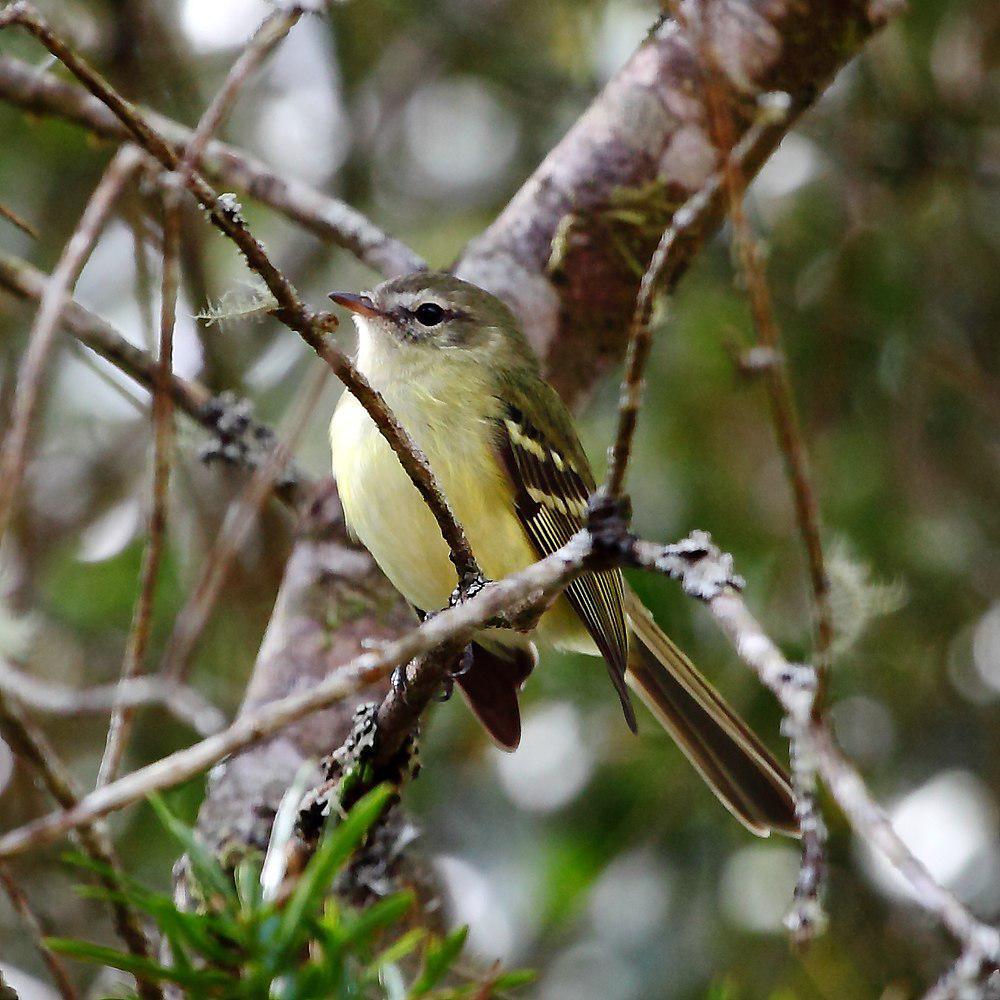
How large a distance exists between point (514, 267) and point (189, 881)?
67.6 inches

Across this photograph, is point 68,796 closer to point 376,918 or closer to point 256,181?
point 376,918

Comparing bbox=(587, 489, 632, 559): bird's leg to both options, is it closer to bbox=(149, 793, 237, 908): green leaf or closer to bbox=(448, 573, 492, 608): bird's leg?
bbox=(448, 573, 492, 608): bird's leg

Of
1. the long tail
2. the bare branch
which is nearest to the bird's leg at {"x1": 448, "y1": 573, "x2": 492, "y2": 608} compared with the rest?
the bare branch

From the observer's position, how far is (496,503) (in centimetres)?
290

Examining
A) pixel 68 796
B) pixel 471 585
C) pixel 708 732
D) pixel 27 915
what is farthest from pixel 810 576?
pixel 708 732

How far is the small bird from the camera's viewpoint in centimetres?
281

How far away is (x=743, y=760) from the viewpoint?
119 inches

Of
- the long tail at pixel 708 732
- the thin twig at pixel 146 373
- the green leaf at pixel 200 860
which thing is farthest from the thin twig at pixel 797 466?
the thin twig at pixel 146 373

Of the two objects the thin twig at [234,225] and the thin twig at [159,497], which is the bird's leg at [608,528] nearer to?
the thin twig at [234,225]

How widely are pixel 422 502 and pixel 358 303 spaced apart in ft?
2.37

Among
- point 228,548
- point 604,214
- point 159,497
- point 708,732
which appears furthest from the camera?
point 604,214

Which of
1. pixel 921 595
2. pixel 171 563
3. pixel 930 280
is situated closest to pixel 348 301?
pixel 171 563

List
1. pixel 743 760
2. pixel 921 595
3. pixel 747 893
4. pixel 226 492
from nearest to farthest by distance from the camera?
pixel 743 760, pixel 747 893, pixel 921 595, pixel 226 492

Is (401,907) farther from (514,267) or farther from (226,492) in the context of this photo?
(226,492)
